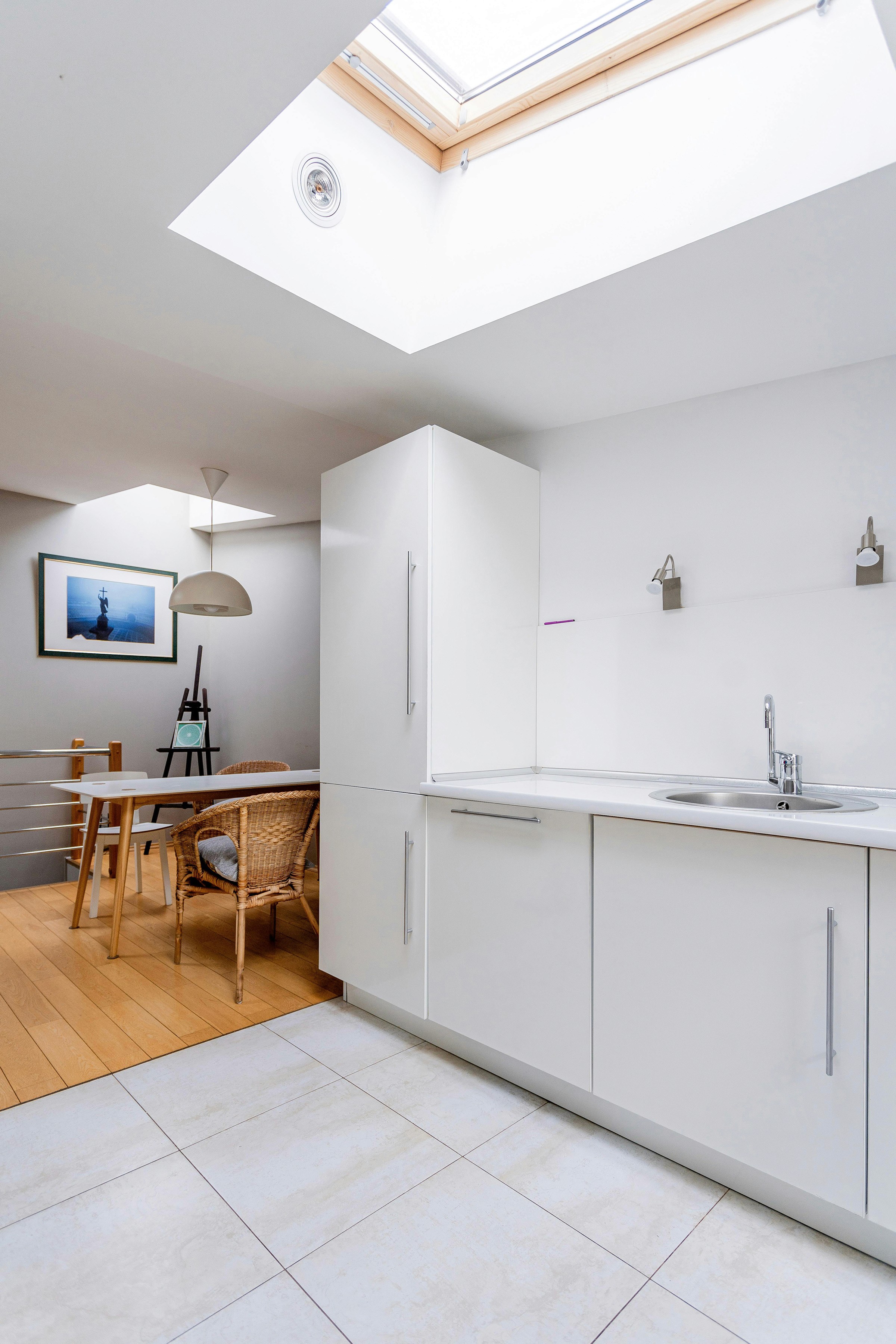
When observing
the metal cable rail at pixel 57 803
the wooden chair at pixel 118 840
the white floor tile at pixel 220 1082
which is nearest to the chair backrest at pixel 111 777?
the wooden chair at pixel 118 840

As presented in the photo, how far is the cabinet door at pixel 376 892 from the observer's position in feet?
7.63

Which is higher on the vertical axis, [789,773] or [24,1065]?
[789,773]

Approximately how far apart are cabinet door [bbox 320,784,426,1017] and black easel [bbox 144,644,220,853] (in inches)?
127

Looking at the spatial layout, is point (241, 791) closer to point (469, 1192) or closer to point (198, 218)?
point (469, 1192)

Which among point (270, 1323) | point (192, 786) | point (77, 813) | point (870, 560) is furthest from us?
point (77, 813)

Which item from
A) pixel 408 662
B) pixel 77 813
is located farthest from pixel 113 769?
pixel 408 662

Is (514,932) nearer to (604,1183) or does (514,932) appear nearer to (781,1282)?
(604,1183)

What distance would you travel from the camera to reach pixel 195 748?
5.71m

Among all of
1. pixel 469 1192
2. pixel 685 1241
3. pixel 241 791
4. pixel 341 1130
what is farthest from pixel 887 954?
pixel 241 791

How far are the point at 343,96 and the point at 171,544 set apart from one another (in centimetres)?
467

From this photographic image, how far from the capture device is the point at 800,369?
213cm

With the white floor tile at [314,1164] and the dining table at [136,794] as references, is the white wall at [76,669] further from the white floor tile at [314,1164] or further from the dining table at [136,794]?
the white floor tile at [314,1164]

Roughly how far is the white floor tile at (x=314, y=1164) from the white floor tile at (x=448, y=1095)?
5 centimetres

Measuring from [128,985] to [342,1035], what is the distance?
1.07 metres
